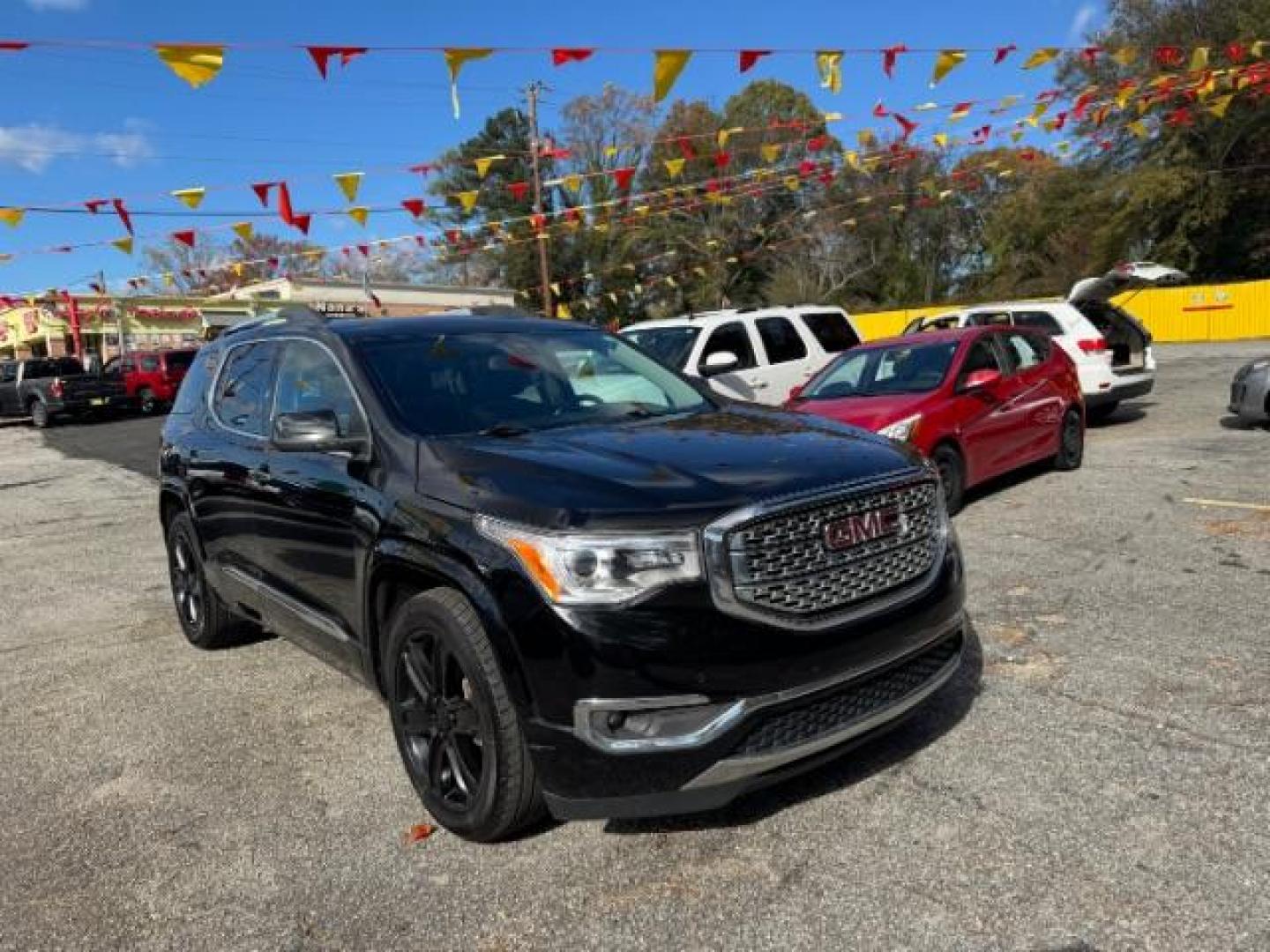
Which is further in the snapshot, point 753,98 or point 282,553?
point 753,98

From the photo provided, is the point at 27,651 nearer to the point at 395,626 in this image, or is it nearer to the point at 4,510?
the point at 395,626

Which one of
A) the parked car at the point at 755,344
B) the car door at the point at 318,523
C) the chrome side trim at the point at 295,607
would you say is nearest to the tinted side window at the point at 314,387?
the car door at the point at 318,523

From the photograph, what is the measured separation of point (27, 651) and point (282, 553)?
9.11 ft

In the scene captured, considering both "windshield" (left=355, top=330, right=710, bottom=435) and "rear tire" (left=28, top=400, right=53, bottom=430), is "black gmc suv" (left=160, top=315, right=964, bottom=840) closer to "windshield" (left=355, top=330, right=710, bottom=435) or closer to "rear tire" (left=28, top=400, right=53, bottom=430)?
"windshield" (left=355, top=330, right=710, bottom=435)

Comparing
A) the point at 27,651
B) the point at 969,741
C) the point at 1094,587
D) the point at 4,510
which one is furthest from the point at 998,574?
the point at 4,510

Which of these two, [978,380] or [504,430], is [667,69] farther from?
[504,430]

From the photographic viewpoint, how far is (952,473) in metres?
7.66

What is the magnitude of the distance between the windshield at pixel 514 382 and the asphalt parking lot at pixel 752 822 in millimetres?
1433

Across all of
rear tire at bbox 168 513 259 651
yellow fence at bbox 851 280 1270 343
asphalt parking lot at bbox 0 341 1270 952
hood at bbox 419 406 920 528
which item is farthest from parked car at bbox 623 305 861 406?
yellow fence at bbox 851 280 1270 343

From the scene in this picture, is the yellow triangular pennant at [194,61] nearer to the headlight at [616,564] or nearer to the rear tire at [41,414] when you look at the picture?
the headlight at [616,564]

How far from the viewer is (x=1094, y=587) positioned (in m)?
5.43

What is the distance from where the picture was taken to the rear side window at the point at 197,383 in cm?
559

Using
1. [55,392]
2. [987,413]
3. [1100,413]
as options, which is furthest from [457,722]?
[55,392]

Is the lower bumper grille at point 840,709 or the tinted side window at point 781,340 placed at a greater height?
the tinted side window at point 781,340
